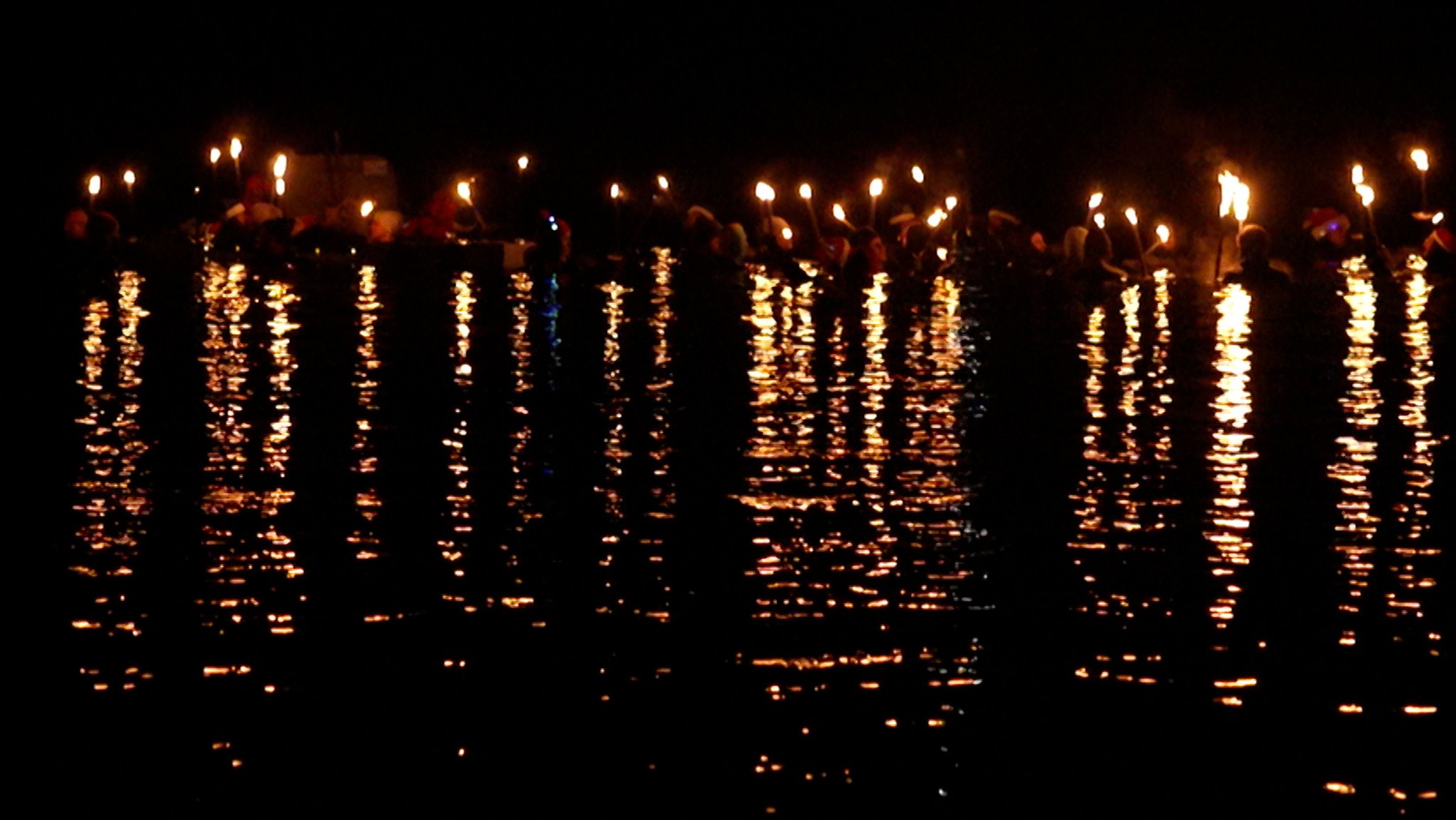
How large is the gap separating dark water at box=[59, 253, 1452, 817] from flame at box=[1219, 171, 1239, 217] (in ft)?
27.3

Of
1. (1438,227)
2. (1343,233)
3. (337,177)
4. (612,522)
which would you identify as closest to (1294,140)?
(1343,233)

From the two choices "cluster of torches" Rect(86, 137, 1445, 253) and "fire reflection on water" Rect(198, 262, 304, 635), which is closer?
"fire reflection on water" Rect(198, 262, 304, 635)

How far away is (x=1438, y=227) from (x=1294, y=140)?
14.3m

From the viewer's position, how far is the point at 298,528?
1009 cm

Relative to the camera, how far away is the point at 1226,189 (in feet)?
84.0

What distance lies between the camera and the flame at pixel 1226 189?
82.6ft

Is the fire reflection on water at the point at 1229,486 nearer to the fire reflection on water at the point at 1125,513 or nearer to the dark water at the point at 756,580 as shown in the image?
the dark water at the point at 756,580

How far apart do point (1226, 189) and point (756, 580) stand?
17.8m

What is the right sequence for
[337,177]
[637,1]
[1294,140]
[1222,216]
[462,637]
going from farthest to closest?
[637,1] → [1294,140] → [337,177] → [1222,216] → [462,637]

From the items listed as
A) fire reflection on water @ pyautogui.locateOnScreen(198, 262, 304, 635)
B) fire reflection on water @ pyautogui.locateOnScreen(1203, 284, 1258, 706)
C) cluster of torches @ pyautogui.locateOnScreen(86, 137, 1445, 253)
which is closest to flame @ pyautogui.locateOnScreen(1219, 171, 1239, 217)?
cluster of torches @ pyautogui.locateOnScreen(86, 137, 1445, 253)

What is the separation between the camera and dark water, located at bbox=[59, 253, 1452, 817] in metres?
6.75

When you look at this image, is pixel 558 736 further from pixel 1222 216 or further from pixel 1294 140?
pixel 1294 140

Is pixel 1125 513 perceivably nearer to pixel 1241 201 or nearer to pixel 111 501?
pixel 111 501

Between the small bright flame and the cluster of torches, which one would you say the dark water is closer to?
the small bright flame
